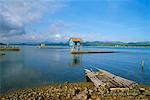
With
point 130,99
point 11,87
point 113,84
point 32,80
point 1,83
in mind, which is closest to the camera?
point 130,99

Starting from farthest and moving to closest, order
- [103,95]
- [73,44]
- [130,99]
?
[73,44], [103,95], [130,99]

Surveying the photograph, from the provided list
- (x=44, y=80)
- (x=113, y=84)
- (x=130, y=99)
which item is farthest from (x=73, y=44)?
(x=130, y=99)

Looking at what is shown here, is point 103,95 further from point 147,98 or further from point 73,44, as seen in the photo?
point 73,44

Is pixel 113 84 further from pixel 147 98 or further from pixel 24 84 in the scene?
pixel 24 84

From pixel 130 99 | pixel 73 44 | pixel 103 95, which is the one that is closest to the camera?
pixel 130 99

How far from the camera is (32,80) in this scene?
23.4 meters

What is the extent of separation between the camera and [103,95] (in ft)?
49.8

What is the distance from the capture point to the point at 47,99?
1469cm

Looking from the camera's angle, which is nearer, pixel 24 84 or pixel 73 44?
pixel 24 84

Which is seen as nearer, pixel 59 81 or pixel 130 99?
pixel 130 99

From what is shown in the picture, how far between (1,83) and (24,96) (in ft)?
25.2

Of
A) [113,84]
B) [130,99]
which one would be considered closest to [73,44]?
[113,84]

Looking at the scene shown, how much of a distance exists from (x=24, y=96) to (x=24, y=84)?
6.28 metres

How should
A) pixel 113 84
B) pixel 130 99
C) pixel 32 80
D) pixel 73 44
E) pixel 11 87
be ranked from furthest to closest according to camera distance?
pixel 73 44
pixel 32 80
pixel 11 87
pixel 113 84
pixel 130 99
